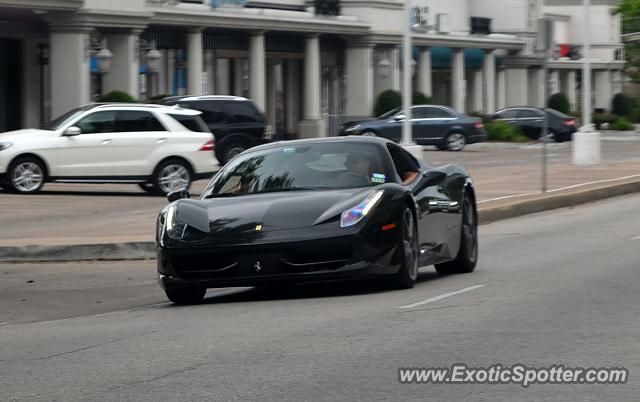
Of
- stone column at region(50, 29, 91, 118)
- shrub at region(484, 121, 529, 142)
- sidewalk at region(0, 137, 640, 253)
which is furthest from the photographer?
shrub at region(484, 121, 529, 142)

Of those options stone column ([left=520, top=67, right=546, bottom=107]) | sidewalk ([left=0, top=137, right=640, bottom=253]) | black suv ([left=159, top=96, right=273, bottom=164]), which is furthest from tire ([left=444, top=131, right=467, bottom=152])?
stone column ([left=520, top=67, right=546, bottom=107])

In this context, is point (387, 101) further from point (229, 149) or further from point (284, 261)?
→ point (284, 261)

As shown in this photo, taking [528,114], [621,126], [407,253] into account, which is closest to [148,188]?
[407,253]

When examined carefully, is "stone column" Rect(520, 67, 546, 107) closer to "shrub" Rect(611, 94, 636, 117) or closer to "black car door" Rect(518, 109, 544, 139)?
"shrub" Rect(611, 94, 636, 117)

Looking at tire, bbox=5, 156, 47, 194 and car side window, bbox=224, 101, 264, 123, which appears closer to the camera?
tire, bbox=5, 156, 47, 194

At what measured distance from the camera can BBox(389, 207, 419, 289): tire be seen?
38.9 ft

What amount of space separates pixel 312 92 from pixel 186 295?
41.9 m

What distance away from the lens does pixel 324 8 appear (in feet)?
176

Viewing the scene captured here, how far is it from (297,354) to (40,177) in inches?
722

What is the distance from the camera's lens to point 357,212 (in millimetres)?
11531

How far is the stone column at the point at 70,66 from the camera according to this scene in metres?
39.9

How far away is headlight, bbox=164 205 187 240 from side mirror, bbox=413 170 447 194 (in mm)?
2251

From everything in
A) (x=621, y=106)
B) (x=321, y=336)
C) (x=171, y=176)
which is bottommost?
(x=621, y=106)

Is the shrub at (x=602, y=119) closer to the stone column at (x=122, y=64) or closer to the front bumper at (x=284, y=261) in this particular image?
the stone column at (x=122, y=64)
